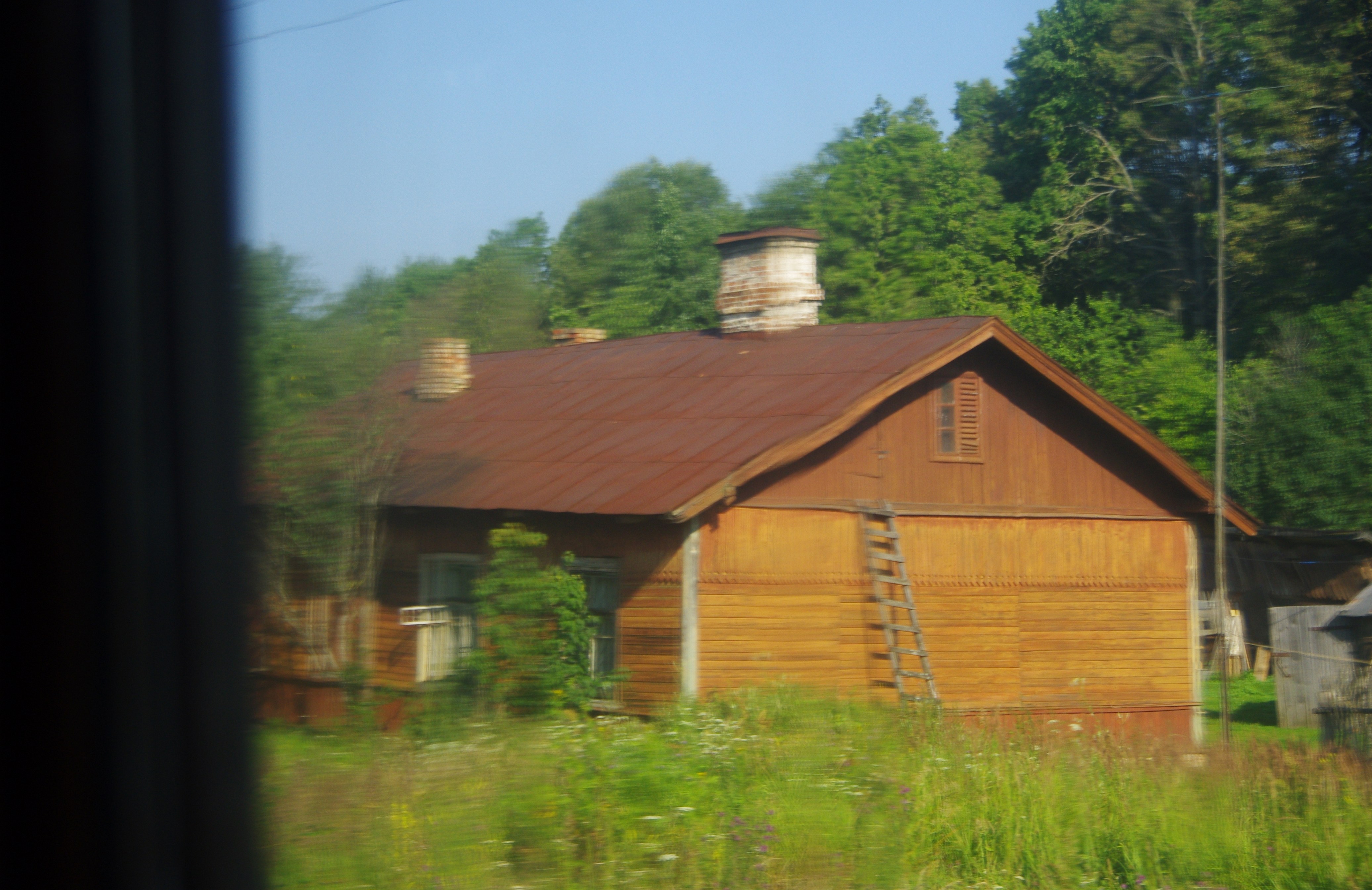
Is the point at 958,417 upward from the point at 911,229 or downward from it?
downward

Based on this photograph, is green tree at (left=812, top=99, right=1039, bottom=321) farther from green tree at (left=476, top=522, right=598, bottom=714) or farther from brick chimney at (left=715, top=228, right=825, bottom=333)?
green tree at (left=476, top=522, right=598, bottom=714)

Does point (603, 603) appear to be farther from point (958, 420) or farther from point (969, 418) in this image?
point (969, 418)

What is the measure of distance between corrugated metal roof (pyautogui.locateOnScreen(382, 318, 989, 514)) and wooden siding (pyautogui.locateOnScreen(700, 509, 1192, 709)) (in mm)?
882

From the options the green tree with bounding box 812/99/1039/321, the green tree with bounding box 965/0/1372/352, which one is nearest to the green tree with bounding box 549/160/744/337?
the green tree with bounding box 812/99/1039/321

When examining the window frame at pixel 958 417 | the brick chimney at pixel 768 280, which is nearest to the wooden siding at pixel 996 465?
the window frame at pixel 958 417

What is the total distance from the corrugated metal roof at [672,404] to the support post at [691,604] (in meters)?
0.64

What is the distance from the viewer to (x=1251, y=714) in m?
21.4

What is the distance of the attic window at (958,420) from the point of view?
1484 centimetres

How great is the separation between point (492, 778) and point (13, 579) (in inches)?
118

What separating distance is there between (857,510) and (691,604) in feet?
8.52

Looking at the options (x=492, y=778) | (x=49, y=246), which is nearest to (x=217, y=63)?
(x=49, y=246)

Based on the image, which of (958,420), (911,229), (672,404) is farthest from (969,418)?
(911,229)

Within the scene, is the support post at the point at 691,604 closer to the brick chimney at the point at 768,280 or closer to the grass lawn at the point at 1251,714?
the brick chimney at the point at 768,280

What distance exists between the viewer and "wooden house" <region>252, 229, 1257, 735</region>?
1245 cm
